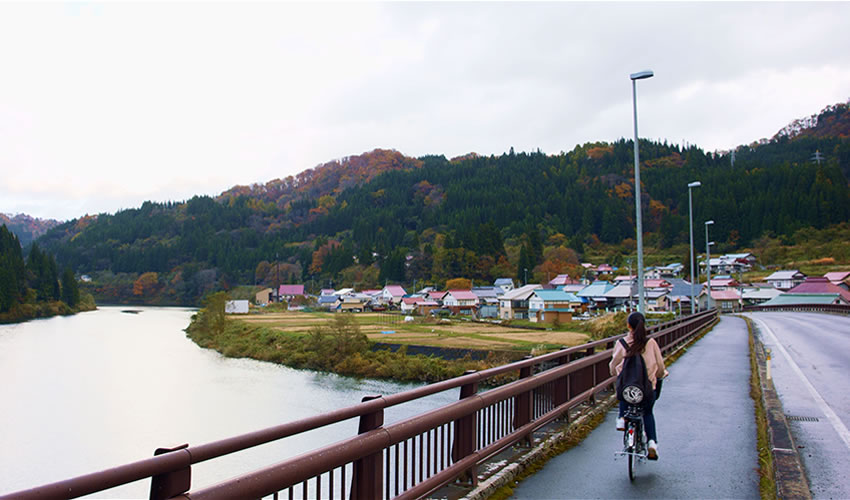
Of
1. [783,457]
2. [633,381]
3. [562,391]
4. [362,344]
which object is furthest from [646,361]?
[362,344]

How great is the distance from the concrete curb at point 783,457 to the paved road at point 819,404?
4.9 inches

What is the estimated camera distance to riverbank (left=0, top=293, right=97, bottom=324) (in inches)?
3223

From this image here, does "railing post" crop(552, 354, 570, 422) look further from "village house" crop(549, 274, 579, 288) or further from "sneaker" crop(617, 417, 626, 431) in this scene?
"village house" crop(549, 274, 579, 288)

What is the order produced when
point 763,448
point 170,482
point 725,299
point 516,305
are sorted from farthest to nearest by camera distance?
point 725,299, point 516,305, point 763,448, point 170,482

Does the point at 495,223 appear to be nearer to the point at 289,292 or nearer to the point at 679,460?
the point at 289,292

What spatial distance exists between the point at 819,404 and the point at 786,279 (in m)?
92.5

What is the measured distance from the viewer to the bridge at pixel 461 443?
9.20 ft

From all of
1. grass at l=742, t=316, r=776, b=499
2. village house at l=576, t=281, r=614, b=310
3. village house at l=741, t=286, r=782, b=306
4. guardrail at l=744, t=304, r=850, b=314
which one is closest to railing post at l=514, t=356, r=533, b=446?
grass at l=742, t=316, r=776, b=499

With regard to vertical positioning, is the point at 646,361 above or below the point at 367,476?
above

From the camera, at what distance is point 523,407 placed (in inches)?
286

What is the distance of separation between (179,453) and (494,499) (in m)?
3.69

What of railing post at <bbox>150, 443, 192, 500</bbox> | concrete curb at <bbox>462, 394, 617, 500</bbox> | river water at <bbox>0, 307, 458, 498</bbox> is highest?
railing post at <bbox>150, 443, 192, 500</bbox>

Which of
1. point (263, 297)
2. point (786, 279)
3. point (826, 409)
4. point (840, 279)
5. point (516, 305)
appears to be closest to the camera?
point (826, 409)

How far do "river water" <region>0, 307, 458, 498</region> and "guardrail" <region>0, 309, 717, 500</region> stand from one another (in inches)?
501
